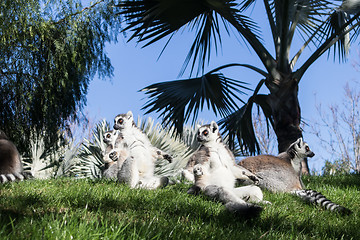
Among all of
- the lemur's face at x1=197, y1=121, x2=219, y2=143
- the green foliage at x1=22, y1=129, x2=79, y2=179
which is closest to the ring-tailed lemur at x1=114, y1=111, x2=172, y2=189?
the lemur's face at x1=197, y1=121, x2=219, y2=143

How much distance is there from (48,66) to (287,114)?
762 cm

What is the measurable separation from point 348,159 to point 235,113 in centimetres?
1000

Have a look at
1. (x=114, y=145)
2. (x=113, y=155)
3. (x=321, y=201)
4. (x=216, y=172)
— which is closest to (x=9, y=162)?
Answer: (x=114, y=145)

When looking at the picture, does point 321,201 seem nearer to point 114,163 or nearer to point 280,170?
point 280,170

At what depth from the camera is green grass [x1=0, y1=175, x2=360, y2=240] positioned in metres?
2.35

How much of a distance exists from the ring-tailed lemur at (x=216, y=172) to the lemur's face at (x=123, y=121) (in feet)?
3.62

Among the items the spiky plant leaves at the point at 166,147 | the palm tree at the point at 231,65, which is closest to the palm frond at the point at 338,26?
the palm tree at the point at 231,65

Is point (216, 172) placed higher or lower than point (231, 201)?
higher

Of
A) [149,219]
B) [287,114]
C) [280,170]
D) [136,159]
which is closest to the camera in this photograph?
[149,219]

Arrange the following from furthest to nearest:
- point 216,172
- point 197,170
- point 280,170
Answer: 1. point 280,170
2. point 216,172
3. point 197,170

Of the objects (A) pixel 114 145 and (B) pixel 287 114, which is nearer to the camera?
(A) pixel 114 145

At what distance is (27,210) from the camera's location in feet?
10.1

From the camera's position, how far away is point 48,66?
12.0 m

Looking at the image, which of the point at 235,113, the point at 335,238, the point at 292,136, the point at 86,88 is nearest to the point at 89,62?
the point at 86,88
